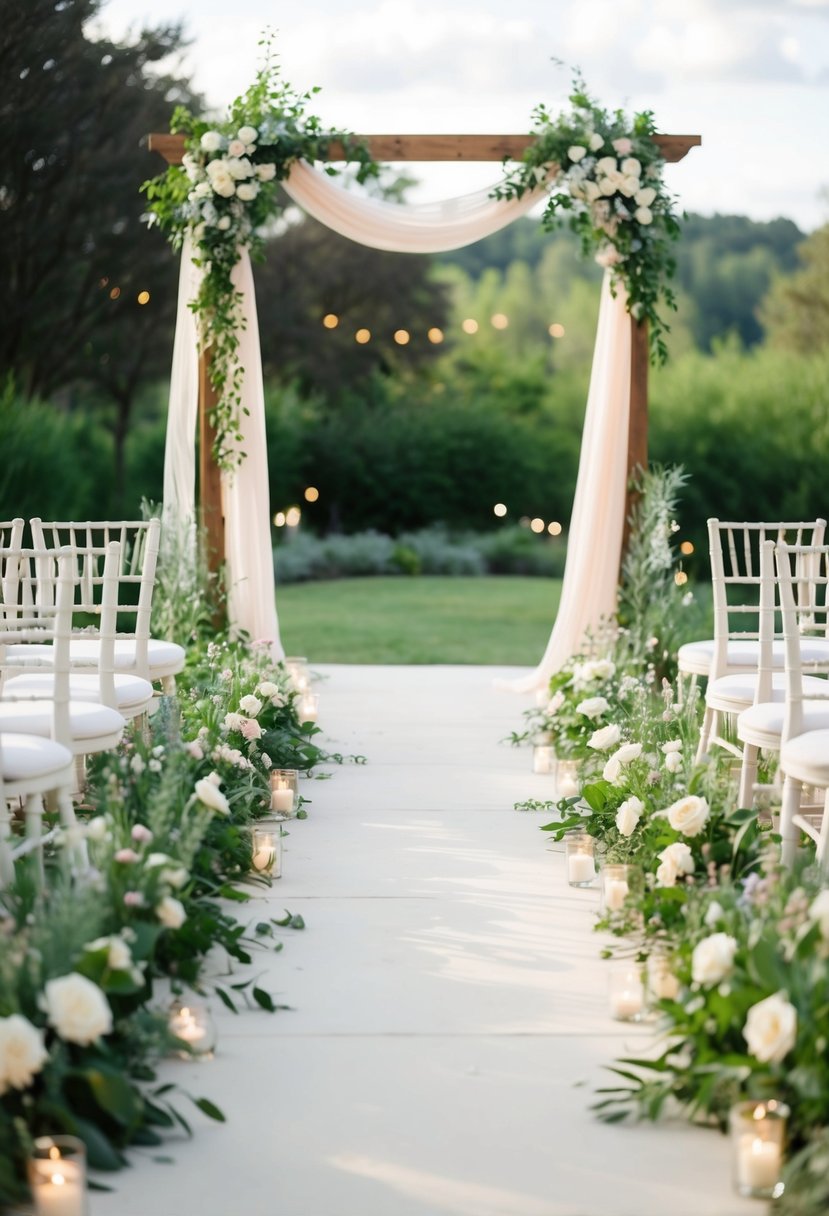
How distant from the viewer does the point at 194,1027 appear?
8.19 feet

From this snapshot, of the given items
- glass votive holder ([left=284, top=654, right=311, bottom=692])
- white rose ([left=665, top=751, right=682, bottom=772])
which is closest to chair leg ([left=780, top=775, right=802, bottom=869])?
white rose ([left=665, top=751, right=682, bottom=772])

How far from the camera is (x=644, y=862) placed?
132 inches

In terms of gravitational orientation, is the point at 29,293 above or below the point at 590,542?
above

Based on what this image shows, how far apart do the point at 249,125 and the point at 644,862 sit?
12.5 feet

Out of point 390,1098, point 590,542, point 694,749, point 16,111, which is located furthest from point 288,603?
point 390,1098

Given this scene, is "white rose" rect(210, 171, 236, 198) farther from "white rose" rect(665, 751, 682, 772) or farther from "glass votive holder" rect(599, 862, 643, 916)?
"glass votive holder" rect(599, 862, 643, 916)

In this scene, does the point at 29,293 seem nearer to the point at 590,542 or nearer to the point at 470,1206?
the point at 590,542

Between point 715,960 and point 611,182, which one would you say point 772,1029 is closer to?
point 715,960

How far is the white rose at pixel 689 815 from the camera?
2.97 metres

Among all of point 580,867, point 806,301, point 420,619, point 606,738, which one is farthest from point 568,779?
point 806,301

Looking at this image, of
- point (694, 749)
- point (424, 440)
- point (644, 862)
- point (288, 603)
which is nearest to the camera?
point (644, 862)

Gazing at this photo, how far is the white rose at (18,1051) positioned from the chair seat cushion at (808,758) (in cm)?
176

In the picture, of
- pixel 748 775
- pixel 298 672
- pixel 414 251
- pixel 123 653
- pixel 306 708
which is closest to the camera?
pixel 748 775

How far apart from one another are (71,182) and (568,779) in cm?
829
